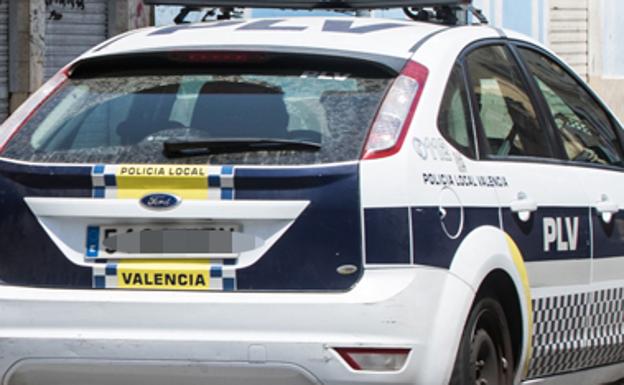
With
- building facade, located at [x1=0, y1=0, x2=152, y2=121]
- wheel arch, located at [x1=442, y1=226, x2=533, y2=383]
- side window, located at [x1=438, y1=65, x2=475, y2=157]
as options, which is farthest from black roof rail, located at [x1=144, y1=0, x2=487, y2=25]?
building facade, located at [x1=0, y1=0, x2=152, y2=121]

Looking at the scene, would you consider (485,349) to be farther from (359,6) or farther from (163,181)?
(359,6)

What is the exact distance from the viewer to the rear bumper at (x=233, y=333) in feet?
16.1

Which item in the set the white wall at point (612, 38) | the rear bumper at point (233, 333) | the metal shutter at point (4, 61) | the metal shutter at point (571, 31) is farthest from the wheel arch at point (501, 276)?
the white wall at point (612, 38)

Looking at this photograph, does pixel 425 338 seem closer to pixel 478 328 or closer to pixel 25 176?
pixel 478 328

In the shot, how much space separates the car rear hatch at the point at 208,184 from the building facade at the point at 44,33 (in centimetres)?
1359

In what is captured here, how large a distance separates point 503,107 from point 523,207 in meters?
0.53

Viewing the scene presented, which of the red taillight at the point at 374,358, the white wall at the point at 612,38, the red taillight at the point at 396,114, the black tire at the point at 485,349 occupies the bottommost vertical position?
the white wall at the point at 612,38

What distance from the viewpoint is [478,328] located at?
5406mm

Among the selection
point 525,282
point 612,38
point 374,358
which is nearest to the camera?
point 374,358

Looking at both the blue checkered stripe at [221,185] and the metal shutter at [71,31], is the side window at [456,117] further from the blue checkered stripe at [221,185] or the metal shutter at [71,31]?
the metal shutter at [71,31]

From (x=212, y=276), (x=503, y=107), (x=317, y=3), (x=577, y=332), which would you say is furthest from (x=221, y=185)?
(x=317, y=3)

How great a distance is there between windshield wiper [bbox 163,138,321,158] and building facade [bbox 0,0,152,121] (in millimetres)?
13926

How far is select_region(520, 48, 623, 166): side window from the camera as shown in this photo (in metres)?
6.53

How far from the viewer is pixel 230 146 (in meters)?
5.10
